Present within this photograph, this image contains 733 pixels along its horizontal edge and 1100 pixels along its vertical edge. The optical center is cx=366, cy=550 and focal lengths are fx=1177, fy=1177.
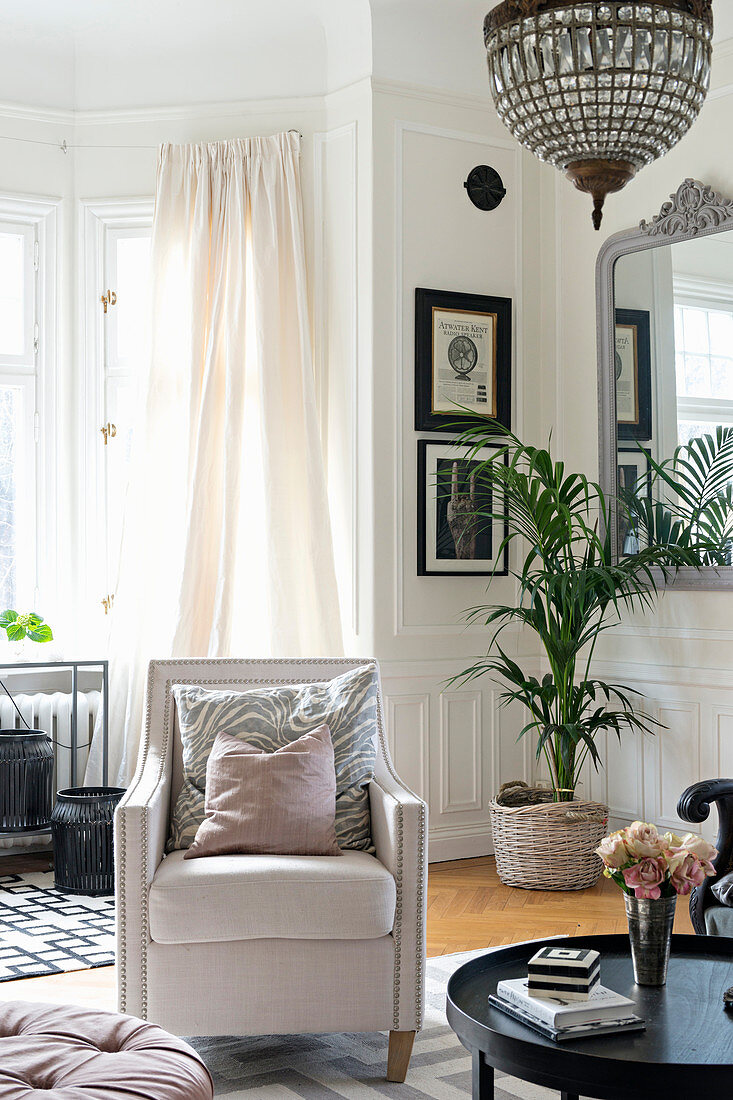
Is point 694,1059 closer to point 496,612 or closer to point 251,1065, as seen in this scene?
point 251,1065

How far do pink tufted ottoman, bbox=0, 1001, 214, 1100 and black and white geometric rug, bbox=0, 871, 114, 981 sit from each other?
1.50 meters

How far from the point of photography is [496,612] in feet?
14.6

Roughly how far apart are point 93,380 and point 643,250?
2268 mm

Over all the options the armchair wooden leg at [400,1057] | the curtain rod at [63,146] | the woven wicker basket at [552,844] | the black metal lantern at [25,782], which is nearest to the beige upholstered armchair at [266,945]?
the armchair wooden leg at [400,1057]

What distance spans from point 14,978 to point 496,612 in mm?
2112

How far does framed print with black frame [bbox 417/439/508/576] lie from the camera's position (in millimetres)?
4582

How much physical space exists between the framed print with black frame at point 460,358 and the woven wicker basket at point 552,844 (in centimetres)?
149

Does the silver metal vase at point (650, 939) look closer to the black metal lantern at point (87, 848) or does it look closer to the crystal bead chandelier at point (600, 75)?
the crystal bead chandelier at point (600, 75)

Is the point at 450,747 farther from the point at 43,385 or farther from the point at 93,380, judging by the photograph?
the point at 43,385

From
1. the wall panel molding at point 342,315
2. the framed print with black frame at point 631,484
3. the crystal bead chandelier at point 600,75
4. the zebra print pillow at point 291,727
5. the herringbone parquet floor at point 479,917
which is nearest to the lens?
the crystal bead chandelier at point 600,75

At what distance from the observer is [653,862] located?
2037mm

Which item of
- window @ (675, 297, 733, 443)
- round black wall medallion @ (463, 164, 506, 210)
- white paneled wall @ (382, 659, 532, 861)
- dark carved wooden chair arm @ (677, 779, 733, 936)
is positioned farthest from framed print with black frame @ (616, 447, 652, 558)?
dark carved wooden chair arm @ (677, 779, 733, 936)

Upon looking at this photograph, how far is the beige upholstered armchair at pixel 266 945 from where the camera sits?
2.52 m

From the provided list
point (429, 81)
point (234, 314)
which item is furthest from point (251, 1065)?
point (429, 81)
